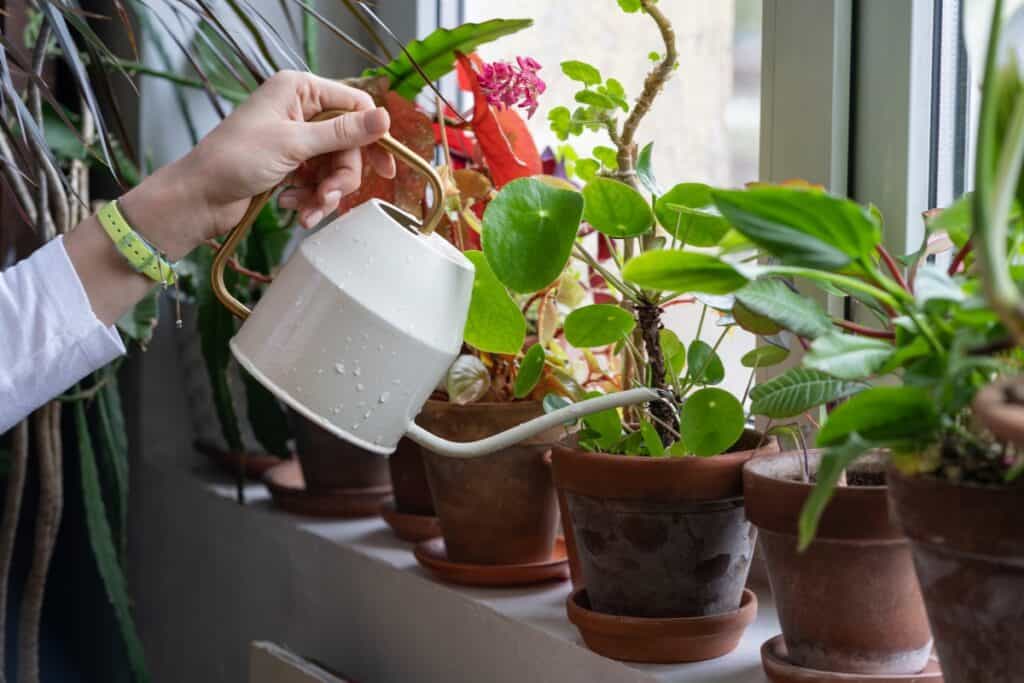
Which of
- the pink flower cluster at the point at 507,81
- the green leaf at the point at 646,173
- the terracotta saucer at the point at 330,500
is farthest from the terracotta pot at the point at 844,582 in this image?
the terracotta saucer at the point at 330,500

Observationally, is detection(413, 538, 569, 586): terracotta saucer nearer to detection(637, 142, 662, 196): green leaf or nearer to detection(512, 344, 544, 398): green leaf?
detection(512, 344, 544, 398): green leaf

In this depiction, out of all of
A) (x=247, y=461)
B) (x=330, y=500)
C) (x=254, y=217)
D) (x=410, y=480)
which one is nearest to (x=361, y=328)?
(x=254, y=217)

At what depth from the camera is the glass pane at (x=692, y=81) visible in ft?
3.79

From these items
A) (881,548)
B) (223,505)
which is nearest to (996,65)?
(881,548)

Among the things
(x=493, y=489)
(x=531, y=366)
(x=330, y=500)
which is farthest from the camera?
(x=330, y=500)

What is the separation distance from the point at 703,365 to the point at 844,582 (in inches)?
8.6

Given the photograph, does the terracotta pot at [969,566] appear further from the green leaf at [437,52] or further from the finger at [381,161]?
the green leaf at [437,52]

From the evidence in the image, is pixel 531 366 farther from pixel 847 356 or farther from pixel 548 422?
pixel 847 356

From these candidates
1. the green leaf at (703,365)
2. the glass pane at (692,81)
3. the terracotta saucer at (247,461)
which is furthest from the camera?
the terracotta saucer at (247,461)

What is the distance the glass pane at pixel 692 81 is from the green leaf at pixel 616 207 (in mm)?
323

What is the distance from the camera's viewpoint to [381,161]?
37.6 inches

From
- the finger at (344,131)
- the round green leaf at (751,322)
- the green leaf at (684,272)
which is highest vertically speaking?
the finger at (344,131)

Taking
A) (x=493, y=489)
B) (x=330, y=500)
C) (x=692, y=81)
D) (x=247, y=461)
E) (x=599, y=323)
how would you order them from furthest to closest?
(x=247, y=461) < (x=330, y=500) < (x=692, y=81) < (x=493, y=489) < (x=599, y=323)

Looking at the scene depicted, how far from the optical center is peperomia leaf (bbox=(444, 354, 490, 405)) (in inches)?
41.9
